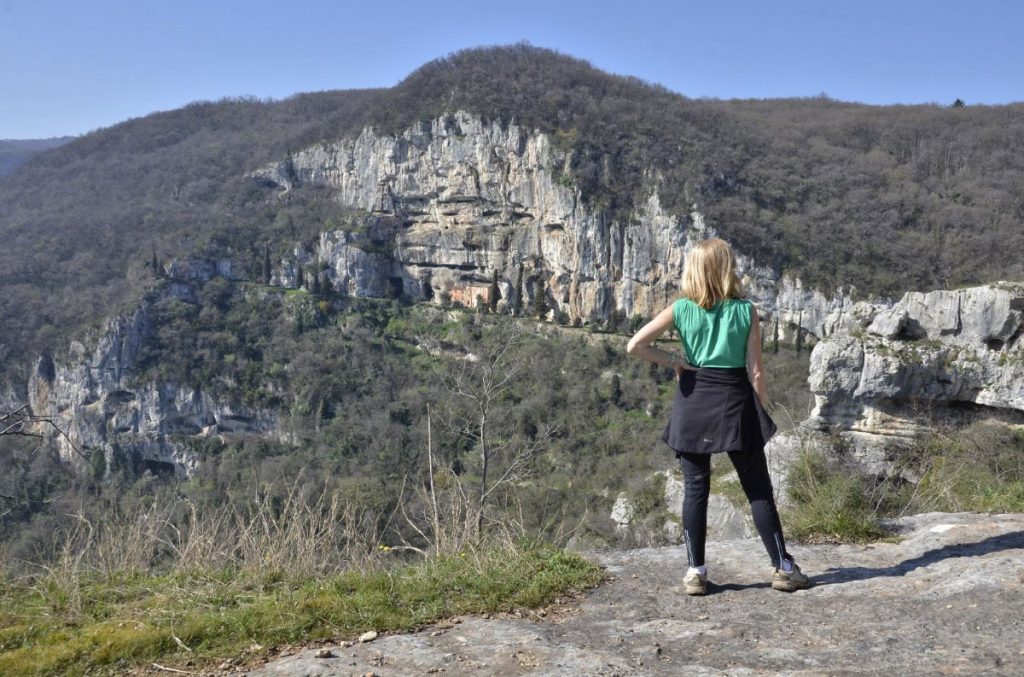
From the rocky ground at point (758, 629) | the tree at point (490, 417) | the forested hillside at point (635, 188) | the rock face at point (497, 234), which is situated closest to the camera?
the rocky ground at point (758, 629)

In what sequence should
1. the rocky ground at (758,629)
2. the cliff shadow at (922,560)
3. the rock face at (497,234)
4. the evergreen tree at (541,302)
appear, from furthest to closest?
the evergreen tree at (541,302) → the rock face at (497,234) → the cliff shadow at (922,560) → the rocky ground at (758,629)

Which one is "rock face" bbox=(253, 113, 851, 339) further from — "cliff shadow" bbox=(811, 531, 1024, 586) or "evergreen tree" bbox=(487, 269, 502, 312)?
"cliff shadow" bbox=(811, 531, 1024, 586)

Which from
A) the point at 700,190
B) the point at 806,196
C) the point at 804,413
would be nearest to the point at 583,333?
the point at 700,190

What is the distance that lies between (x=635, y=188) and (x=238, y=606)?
6517cm

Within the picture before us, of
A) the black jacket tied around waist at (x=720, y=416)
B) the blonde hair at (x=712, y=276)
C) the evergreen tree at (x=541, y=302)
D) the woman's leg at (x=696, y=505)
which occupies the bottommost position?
the evergreen tree at (x=541, y=302)

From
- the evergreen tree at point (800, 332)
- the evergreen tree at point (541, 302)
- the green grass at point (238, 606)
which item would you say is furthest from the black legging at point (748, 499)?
the evergreen tree at point (541, 302)

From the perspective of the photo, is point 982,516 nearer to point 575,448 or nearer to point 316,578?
point 316,578

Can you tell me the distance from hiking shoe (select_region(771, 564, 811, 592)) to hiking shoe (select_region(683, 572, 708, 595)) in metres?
0.29

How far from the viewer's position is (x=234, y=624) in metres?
2.78

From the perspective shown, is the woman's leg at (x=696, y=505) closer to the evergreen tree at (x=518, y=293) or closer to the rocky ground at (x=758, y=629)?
the rocky ground at (x=758, y=629)

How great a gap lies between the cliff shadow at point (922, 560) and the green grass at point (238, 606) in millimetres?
1030

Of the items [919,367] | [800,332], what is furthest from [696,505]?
[800,332]

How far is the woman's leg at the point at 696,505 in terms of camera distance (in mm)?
3010

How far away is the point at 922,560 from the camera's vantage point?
323cm
